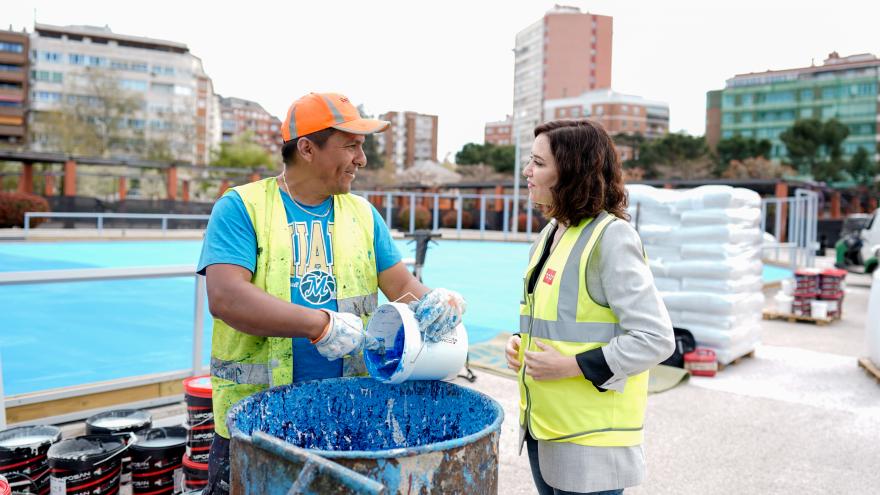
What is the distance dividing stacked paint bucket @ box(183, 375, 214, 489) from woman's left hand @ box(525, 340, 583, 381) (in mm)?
1636

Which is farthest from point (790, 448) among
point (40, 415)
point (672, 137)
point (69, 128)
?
point (69, 128)

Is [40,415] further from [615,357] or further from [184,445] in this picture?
[615,357]

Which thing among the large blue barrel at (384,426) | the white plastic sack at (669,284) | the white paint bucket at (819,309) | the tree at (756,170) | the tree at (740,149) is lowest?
the white paint bucket at (819,309)

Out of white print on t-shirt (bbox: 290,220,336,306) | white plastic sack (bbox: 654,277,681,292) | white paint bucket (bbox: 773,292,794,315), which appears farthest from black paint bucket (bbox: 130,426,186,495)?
white paint bucket (bbox: 773,292,794,315)

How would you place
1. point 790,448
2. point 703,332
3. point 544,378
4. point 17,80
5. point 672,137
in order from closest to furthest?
point 544,378 → point 790,448 → point 703,332 → point 672,137 → point 17,80

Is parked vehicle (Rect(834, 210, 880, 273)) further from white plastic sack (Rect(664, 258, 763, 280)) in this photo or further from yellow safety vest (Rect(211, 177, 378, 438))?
yellow safety vest (Rect(211, 177, 378, 438))

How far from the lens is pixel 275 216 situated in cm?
189

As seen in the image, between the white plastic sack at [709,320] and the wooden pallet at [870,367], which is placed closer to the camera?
the wooden pallet at [870,367]

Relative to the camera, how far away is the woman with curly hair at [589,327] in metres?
1.75

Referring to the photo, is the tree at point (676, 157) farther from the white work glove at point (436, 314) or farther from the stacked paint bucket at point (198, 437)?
the white work glove at point (436, 314)

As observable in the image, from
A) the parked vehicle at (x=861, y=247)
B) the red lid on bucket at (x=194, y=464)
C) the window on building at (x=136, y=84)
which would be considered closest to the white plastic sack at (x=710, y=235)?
the red lid on bucket at (x=194, y=464)

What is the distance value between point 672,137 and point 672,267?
4120 cm

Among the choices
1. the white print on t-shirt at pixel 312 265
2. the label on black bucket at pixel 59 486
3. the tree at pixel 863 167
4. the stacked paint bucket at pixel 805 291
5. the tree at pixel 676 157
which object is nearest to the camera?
the white print on t-shirt at pixel 312 265

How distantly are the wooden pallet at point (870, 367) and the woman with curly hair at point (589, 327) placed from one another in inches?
199
